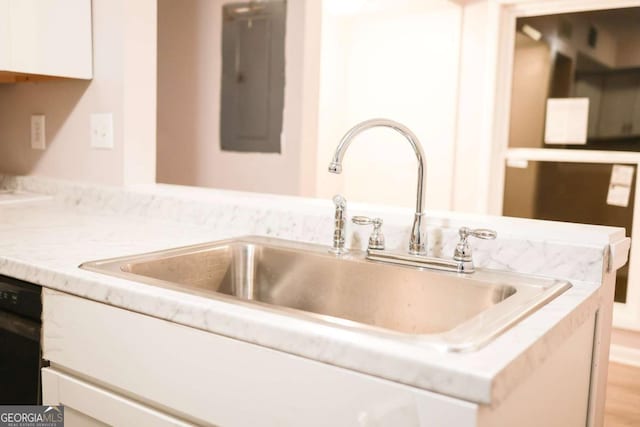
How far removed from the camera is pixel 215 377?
91 cm

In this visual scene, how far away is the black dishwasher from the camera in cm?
118

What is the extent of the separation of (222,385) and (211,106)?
2319 mm

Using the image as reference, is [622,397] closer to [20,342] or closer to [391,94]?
[391,94]

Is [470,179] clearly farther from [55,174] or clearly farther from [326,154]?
[55,174]

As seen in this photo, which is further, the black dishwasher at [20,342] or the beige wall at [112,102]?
the beige wall at [112,102]

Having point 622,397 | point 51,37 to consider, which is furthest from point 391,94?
point 51,37

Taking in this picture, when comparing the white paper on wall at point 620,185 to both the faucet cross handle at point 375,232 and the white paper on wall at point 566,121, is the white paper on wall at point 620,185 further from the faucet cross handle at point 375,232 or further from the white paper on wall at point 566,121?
the faucet cross handle at point 375,232

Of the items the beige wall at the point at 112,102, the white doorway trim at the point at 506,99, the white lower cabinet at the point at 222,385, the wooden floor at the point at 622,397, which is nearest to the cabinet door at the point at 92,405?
the white lower cabinet at the point at 222,385

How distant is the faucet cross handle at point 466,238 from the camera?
3.75ft

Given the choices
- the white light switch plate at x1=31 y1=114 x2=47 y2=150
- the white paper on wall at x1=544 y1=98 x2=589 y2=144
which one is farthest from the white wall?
the white light switch plate at x1=31 y1=114 x2=47 y2=150

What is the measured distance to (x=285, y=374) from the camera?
2.73ft

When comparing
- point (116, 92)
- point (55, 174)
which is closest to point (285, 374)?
point (116, 92)

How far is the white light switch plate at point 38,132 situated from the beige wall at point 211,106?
1.01 metres

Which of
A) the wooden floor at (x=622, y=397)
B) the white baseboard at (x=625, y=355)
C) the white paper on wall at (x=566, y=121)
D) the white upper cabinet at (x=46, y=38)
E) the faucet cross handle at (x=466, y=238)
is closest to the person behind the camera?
the faucet cross handle at (x=466, y=238)
